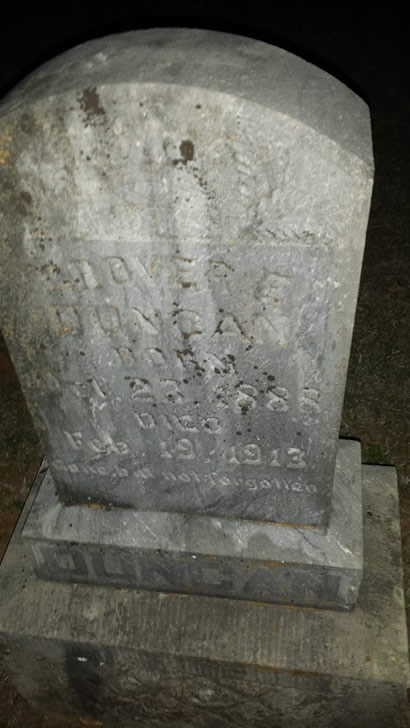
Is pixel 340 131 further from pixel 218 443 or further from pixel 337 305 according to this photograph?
pixel 218 443

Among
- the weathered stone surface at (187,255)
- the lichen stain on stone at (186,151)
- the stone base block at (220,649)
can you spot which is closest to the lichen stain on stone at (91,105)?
the weathered stone surface at (187,255)

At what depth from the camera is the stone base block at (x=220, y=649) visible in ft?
7.90

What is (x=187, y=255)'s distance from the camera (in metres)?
1.70

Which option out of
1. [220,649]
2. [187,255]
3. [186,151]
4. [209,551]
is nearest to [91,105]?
[186,151]

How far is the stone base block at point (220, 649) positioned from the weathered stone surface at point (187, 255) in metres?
0.54

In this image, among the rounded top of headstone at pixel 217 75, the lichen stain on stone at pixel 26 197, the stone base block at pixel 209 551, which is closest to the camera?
the rounded top of headstone at pixel 217 75

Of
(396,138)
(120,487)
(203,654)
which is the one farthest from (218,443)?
(396,138)

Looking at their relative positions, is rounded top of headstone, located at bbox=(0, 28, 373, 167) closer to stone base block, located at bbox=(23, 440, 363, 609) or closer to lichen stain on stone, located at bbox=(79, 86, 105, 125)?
lichen stain on stone, located at bbox=(79, 86, 105, 125)

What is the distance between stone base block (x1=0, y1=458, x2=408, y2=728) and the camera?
2408mm

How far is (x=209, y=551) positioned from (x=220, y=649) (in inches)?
15.5

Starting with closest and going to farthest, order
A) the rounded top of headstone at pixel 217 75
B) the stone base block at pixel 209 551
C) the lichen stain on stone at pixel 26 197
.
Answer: the rounded top of headstone at pixel 217 75 → the lichen stain on stone at pixel 26 197 → the stone base block at pixel 209 551

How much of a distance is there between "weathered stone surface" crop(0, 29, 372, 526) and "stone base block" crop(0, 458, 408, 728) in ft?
1.79

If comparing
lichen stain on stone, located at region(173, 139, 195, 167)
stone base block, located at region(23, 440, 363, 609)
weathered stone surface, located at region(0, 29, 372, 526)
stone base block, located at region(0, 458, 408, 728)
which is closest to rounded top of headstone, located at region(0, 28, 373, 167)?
weathered stone surface, located at region(0, 29, 372, 526)

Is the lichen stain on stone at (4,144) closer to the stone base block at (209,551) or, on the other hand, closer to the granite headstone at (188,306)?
the granite headstone at (188,306)
